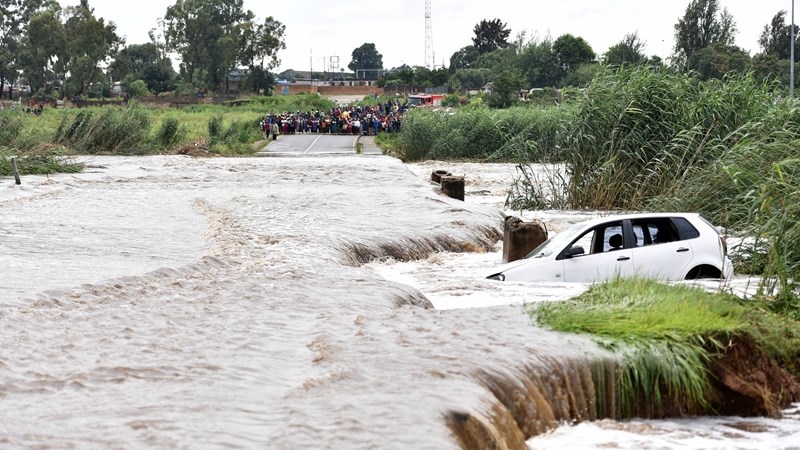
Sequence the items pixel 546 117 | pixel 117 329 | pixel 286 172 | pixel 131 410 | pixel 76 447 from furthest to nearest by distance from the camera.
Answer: pixel 546 117
pixel 286 172
pixel 117 329
pixel 131 410
pixel 76 447

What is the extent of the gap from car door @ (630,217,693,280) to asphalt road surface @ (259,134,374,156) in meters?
38.8

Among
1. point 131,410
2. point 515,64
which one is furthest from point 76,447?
point 515,64

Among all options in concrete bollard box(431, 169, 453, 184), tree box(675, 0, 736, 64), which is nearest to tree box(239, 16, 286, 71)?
tree box(675, 0, 736, 64)

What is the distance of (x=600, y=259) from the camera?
52.5 feet

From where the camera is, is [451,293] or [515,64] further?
[515,64]

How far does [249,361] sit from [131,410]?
1804mm

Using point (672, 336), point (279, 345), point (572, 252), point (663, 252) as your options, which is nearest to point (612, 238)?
point (572, 252)

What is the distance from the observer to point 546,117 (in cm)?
4900

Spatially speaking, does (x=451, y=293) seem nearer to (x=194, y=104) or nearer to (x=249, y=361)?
(x=249, y=361)

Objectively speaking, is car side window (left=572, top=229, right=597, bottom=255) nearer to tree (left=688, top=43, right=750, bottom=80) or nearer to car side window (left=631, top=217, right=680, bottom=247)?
car side window (left=631, top=217, right=680, bottom=247)

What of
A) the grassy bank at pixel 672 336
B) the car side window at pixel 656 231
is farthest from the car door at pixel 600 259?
the grassy bank at pixel 672 336

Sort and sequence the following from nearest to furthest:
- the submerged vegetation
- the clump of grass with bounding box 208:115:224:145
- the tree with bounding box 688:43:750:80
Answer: the submerged vegetation → the clump of grass with bounding box 208:115:224:145 → the tree with bounding box 688:43:750:80

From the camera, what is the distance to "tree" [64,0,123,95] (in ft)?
413

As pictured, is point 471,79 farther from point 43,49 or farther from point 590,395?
point 590,395
